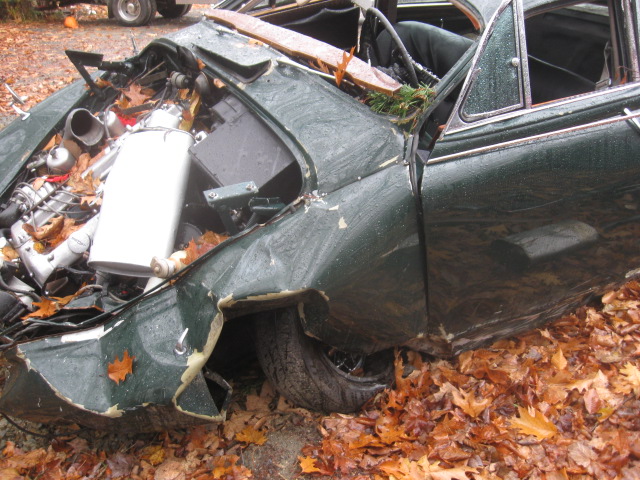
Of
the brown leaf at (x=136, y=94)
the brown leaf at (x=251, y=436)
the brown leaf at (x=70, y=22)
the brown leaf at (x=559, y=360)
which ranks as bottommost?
the brown leaf at (x=559, y=360)

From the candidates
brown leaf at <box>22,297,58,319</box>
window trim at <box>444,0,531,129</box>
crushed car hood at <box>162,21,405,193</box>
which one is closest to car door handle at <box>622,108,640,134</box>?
window trim at <box>444,0,531,129</box>

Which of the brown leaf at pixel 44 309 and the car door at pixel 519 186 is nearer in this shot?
the car door at pixel 519 186

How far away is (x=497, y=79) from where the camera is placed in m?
2.18

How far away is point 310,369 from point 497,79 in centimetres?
149

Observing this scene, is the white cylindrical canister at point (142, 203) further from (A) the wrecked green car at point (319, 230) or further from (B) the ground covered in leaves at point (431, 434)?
(B) the ground covered in leaves at point (431, 434)

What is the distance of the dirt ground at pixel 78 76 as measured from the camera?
8.00 feet

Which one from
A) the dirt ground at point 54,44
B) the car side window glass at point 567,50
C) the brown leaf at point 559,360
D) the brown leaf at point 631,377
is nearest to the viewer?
the brown leaf at point 631,377

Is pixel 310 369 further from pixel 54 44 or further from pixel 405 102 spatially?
pixel 54 44

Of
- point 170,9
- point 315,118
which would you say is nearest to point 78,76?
point 170,9

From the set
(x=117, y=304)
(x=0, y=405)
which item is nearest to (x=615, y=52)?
(x=117, y=304)

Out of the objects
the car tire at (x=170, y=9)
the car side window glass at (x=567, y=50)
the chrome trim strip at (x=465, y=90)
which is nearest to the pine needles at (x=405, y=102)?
the chrome trim strip at (x=465, y=90)

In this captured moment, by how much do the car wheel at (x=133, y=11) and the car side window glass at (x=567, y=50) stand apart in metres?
8.26

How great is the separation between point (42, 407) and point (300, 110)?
1607mm

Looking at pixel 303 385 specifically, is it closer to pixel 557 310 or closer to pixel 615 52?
pixel 557 310
